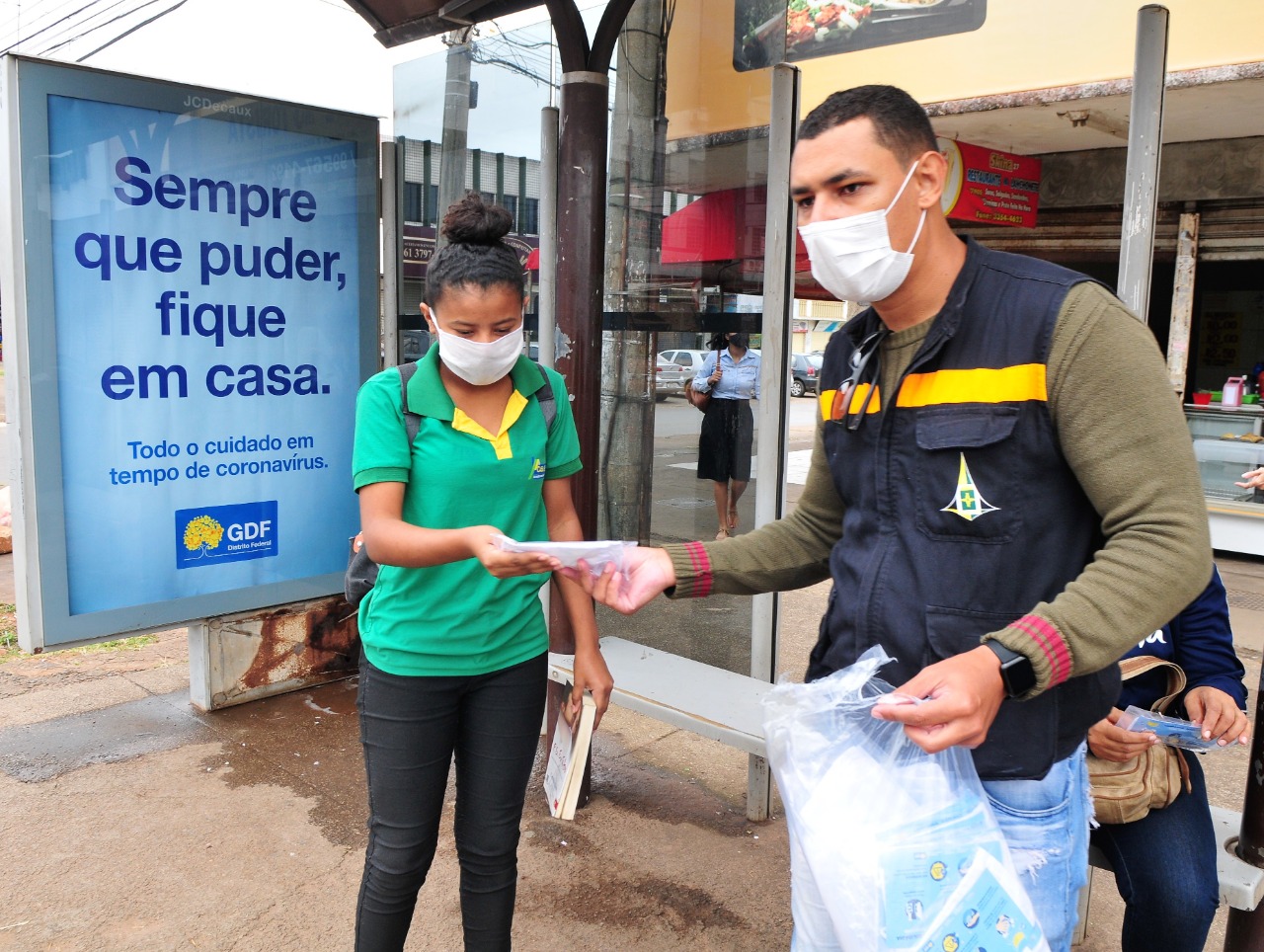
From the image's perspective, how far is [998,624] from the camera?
1.49m

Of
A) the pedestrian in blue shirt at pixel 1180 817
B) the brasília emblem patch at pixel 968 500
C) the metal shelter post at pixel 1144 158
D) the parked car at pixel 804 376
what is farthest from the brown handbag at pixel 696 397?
the parked car at pixel 804 376

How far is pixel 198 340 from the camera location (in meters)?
4.24

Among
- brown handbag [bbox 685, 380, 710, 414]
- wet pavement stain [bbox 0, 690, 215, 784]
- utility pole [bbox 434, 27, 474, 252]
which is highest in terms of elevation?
utility pole [bbox 434, 27, 474, 252]

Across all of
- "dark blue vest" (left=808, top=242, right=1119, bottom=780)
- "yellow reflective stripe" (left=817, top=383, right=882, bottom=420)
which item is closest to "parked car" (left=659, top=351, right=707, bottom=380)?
"yellow reflective stripe" (left=817, top=383, right=882, bottom=420)

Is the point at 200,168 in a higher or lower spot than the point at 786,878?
higher

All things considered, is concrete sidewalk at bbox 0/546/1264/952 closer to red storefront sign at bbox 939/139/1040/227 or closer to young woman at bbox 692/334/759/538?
young woman at bbox 692/334/759/538

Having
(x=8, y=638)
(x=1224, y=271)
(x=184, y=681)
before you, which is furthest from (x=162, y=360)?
(x=1224, y=271)

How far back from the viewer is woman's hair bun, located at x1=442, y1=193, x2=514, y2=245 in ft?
7.38

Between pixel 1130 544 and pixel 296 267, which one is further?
pixel 296 267

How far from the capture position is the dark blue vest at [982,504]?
1.47 meters

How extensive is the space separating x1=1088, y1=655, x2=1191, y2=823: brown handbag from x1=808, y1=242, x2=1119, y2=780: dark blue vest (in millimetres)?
701

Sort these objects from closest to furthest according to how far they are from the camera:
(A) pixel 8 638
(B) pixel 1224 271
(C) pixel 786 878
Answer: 1. (C) pixel 786 878
2. (A) pixel 8 638
3. (B) pixel 1224 271

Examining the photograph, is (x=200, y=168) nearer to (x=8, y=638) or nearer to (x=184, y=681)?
(x=184, y=681)

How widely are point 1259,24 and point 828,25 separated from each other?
304 centimetres
